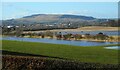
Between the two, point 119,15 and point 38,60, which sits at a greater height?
point 119,15

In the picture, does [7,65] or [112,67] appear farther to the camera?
[7,65]

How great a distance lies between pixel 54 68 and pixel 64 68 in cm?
42

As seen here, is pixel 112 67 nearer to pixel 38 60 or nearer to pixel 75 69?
pixel 75 69

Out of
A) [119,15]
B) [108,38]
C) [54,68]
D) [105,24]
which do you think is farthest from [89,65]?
[105,24]

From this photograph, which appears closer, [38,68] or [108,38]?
[38,68]

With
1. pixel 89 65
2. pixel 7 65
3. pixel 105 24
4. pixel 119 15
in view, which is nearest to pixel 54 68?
pixel 89 65

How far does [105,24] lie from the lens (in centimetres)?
7762

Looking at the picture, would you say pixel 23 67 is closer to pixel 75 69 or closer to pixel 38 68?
pixel 38 68

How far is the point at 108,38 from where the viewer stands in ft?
190

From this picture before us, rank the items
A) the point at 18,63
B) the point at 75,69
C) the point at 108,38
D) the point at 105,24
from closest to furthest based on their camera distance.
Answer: the point at 75,69, the point at 18,63, the point at 108,38, the point at 105,24

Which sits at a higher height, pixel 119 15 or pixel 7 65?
pixel 119 15

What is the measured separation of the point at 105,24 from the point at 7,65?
64.1 metres

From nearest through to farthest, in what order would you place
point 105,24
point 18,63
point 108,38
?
point 18,63 < point 108,38 < point 105,24

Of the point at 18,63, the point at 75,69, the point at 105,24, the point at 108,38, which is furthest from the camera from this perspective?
the point at 105,24
